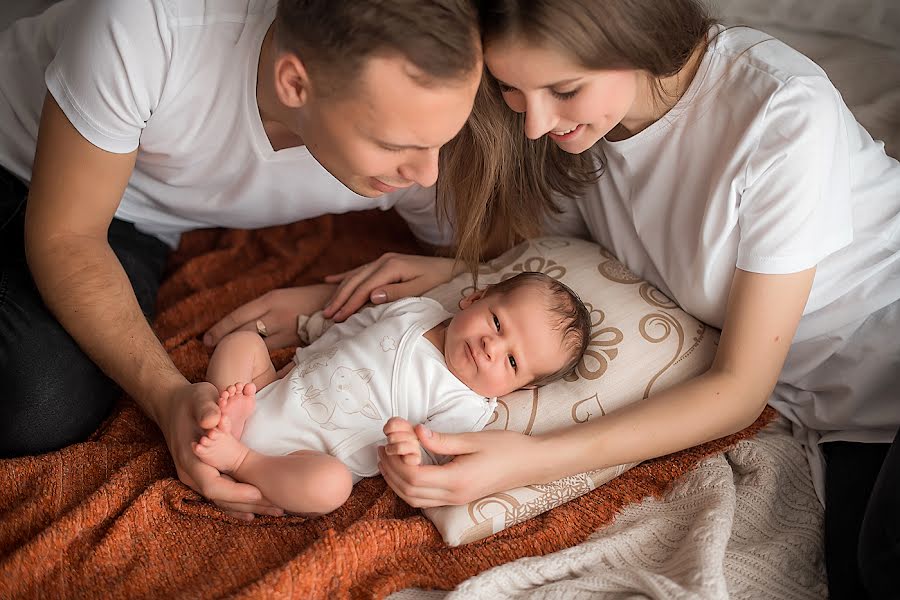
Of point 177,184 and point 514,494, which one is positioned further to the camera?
point 177,184

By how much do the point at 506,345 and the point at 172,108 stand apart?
0.71 metres

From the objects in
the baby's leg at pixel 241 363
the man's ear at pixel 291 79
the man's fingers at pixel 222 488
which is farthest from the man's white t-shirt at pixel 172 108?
the man's fingers at pixel 222 488

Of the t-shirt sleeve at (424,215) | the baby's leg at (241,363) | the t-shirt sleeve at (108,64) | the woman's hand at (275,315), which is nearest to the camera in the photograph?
the t-shirt sleeve at (108,64)

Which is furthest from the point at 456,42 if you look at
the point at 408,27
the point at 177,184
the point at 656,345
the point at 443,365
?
the point at 177,184

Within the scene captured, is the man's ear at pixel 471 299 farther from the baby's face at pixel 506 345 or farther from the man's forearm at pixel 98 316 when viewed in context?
the man's forearm at pixel 98 316

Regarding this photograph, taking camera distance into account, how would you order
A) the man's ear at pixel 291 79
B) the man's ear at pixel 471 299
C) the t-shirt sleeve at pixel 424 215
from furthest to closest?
1. the t-shirt sleeve at pixel 424 215
2. the man's ear at pixel 471 299
3. the man's ear at pixel 291 79

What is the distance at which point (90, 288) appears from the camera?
1.42m

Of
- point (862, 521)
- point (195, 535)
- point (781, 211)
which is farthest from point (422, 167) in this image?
point (862, 521)

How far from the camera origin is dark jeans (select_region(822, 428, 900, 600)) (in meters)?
1.14

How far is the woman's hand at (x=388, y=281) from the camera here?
1.68m

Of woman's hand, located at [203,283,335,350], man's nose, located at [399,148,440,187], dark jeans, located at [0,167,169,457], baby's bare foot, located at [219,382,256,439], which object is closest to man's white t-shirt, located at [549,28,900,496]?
man's nose, located at [399,148,440,187]

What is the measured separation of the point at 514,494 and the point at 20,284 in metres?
0.94

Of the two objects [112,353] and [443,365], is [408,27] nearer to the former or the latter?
[443,365]

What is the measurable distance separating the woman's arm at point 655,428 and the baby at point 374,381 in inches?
4.0
